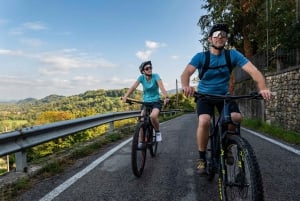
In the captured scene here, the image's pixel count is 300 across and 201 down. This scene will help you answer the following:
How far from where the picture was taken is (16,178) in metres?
5.14

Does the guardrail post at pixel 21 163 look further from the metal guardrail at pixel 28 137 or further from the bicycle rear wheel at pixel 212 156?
the bicycle rear wheel at pixel 212 156

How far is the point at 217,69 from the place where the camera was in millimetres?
4344

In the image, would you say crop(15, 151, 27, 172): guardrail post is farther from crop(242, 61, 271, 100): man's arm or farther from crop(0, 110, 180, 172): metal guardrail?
crop(242, 61, 271, 100): man's arm

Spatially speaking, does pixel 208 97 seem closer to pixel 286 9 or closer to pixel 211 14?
pixel 286 9

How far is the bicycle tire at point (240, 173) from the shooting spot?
2981 mm

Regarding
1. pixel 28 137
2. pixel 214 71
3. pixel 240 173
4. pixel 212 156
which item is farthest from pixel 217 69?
pixel 28 137

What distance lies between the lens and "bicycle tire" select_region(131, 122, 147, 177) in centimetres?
521

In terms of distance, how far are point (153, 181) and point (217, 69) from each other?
1802 millimetres

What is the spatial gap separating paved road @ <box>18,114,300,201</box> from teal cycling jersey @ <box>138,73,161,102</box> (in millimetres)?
1159

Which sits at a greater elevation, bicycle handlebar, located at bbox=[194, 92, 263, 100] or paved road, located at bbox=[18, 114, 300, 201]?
bicycle handlebar, located at bbox=[194, 92, 263, 100]

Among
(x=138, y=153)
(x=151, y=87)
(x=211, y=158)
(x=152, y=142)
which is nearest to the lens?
(x=211, y=158)

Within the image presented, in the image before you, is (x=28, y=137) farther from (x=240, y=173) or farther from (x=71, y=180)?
(x=240, y=173)

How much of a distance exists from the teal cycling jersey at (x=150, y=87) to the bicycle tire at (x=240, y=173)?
3236mm

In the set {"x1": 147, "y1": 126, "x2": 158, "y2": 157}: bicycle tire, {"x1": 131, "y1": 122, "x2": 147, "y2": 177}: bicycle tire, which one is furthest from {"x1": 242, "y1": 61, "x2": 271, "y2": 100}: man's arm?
{"x1": 147, "y1": 126, "x2": 158, "y2": 157}: bicycle tire
